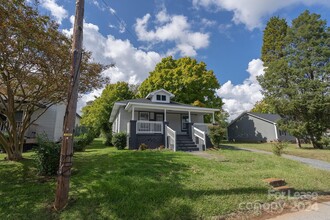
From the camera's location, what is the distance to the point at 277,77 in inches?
736

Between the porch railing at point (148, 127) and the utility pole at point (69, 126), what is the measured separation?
8841mm

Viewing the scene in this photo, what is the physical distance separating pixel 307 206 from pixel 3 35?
33.0 feet

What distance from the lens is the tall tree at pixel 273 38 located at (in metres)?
23.0

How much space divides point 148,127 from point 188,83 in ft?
38.9

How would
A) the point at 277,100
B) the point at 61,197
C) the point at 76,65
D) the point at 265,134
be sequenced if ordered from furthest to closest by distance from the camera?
1. the point at 265,134
2. the point at 277,100
3. the point at 76,65
4. the point at 61,197

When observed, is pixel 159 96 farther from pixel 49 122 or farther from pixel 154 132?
pixel 49 122

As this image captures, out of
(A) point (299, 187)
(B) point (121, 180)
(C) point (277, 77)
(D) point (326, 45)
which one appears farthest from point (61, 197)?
(D) point (326, 45)

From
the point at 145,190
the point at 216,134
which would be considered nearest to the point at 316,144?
the point at 216,134

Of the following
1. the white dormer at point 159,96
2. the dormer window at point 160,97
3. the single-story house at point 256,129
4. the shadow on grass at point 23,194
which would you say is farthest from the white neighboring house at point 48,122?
the single-story house at point 256,129

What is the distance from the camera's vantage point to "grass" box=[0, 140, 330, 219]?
3711 millimetres

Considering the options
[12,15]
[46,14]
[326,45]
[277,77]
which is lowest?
[12,15]

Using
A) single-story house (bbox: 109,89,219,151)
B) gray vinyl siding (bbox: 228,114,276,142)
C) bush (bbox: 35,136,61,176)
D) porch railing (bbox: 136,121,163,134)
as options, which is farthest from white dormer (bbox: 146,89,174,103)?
gray vinyl siding (bbox: 228,114,276,142)

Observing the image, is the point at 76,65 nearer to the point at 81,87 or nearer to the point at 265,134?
the point at 81,87

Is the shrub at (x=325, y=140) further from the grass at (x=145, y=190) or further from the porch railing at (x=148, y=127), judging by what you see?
the porch railing at (x=148, y=127)
